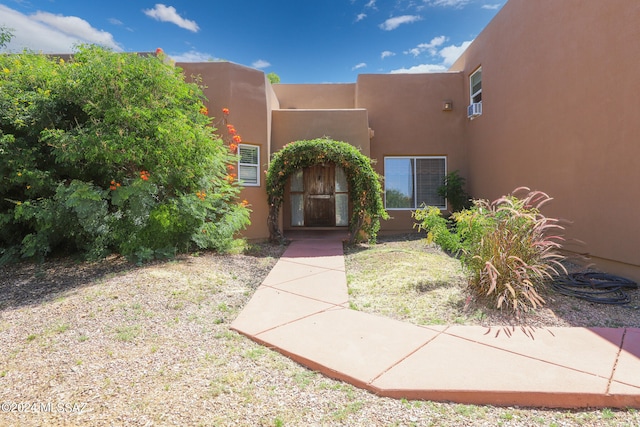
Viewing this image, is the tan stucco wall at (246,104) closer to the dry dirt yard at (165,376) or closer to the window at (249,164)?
the window at (249,164)

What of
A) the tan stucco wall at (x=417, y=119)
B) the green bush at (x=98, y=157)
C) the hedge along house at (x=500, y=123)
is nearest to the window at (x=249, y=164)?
the hedge along house at (x=500, y=123)

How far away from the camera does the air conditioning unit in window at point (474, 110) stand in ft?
29.8

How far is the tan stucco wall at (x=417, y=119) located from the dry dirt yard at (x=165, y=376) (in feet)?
21.7

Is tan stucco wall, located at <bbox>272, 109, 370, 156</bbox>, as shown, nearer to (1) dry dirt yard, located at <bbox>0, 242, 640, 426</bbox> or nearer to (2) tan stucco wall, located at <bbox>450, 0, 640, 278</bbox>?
(2) tan stucco wall, located at <bbox>450, 0, 640, 278</bbox>

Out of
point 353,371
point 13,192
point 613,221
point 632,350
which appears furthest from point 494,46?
point 13,192

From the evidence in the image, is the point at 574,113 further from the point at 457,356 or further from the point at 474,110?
the point at 457,356

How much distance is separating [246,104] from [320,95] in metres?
4.41

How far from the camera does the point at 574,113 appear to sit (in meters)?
5.64

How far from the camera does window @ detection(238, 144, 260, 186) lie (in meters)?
8.34

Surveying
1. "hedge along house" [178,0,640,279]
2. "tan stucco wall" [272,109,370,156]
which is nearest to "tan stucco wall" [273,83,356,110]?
"hedge along house" [178,0,640,279]

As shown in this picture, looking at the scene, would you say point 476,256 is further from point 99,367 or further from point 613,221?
point 99,367

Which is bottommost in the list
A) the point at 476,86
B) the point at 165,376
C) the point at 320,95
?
the point at 165,376

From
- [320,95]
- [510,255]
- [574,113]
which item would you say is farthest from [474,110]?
[510,255]

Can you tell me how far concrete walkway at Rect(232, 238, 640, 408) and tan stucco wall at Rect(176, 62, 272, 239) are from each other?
4794 mm
